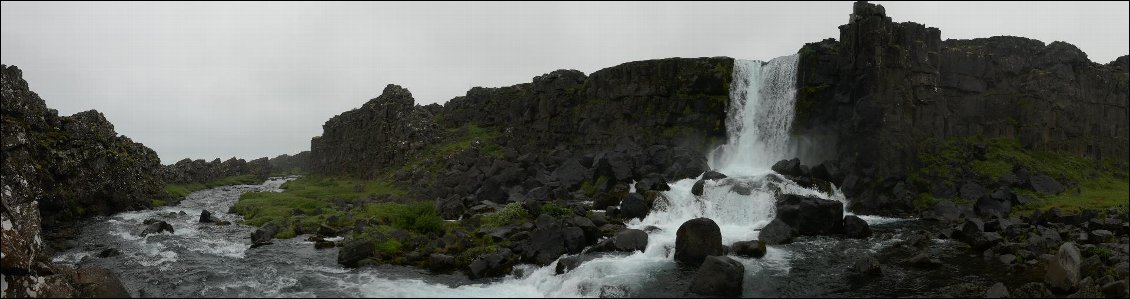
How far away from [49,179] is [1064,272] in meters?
49.8

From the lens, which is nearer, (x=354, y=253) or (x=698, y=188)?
(x=354, y=253)

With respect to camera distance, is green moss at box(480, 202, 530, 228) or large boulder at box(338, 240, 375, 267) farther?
green moss at box(480, 202, 530, 228)

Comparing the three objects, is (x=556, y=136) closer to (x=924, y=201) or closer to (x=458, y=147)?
(x=458, y=147)

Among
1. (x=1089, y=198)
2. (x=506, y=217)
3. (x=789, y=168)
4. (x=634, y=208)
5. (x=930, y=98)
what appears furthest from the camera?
(x=930, y=98)

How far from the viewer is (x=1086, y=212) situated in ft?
104

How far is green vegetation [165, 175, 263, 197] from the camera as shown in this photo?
2424 inches

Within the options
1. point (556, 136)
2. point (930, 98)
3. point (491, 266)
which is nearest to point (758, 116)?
point (930, 98)

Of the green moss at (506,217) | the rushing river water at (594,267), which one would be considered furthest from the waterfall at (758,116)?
the green moss at (506,217)

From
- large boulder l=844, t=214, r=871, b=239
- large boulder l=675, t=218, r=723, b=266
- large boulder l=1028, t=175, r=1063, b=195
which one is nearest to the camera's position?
large boulder l=675, t=218, r=723, b=266

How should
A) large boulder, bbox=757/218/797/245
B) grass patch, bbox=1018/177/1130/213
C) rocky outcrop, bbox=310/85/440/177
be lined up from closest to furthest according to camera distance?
large boulder, bbox=757/218/797/245
grass patch, bbox=1018/177/1130/213
rocky outcrop, bbox=310/85/440/177

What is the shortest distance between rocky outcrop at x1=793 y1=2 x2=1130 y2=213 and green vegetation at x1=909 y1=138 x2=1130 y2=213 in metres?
0.81

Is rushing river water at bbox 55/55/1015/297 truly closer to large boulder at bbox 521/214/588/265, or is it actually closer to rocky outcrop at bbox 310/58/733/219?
large boulder at bbox 521/214/588/265

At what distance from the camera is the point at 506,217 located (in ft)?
98.4

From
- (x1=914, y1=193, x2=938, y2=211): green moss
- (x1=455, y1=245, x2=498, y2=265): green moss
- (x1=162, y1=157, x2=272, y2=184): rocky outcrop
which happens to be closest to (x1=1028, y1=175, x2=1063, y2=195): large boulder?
(x1=914, y1=193, x2=938, y2=211): green moss
